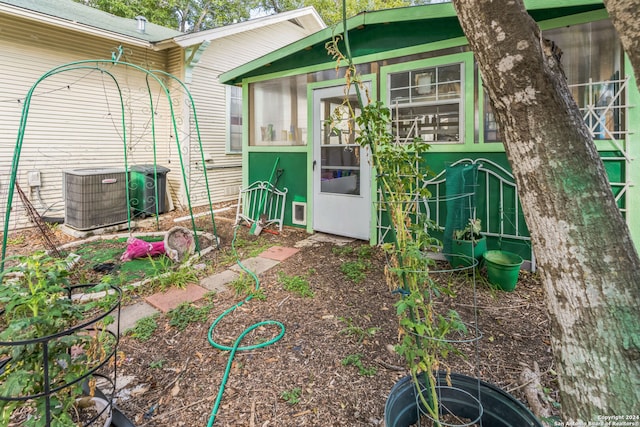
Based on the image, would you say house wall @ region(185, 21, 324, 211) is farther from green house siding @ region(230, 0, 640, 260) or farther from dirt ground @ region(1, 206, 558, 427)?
dirt ground @ region(1, 206, 558, 427)

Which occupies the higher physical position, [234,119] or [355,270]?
[234,119]

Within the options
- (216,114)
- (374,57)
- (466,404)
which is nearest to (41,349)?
(466,404)

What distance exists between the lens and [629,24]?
0.92 m

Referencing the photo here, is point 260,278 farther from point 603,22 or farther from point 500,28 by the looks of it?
point 603,22

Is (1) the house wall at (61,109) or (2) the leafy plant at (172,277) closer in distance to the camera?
(2) the leafy plant at (172,277)

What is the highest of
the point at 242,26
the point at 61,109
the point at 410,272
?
the point at 242,26

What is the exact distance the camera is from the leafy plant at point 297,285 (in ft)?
9.99

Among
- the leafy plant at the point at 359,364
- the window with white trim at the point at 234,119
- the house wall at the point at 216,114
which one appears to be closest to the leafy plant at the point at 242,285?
the leafy plant at the point at 359,364

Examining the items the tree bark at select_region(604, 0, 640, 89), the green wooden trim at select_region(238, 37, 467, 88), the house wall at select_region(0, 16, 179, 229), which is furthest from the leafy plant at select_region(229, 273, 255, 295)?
the house wall at select_region(0, 16, 179, 229)

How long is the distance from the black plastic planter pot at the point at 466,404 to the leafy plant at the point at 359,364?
46 centimetres

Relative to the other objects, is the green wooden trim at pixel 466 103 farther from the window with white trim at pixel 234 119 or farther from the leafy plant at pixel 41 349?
the window with white trim at pixel 234 119

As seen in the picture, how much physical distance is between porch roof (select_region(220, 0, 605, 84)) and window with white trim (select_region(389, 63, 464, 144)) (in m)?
0.36

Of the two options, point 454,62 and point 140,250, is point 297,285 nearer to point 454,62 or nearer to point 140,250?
point 140,250

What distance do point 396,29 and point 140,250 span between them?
4.00 meters
